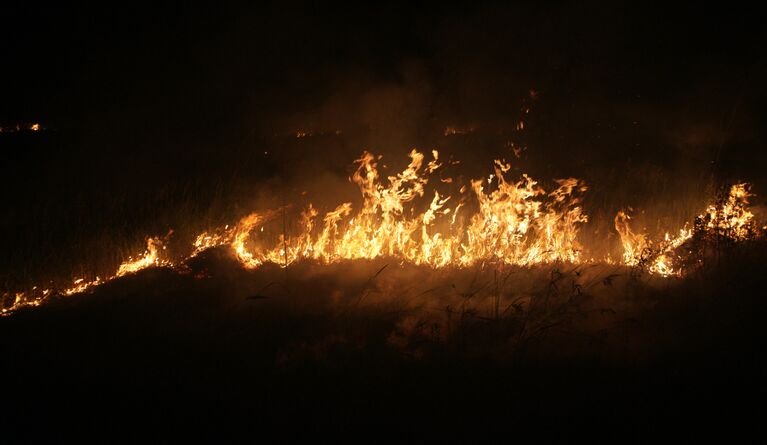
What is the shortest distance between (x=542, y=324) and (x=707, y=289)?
4.35 feet

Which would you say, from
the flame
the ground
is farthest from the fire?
the flame

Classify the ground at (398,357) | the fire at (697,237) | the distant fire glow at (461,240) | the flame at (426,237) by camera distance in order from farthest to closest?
the flame at (426,237) < the distant fire glow at (461,240) < the fire at (697,237) < the ground at (398,357)

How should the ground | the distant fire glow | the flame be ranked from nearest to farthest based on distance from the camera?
1. the ground
2. the distant fire glow
3. the flame

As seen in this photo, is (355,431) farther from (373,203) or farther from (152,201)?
(152,201)

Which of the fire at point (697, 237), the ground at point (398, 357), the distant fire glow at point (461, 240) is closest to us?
the ground at point (398, 357)

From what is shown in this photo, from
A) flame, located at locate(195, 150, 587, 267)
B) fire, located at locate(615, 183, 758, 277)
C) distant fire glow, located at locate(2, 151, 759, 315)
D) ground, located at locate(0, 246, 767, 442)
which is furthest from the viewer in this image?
flame, located at locate(195, 150, 587, 267)

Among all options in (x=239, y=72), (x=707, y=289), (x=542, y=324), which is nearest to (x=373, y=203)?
(x=542, y=324)

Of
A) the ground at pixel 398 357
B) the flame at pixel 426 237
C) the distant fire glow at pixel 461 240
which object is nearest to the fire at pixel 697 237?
the distant fire glow at pixel 461 240

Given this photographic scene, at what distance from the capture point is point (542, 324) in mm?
3715

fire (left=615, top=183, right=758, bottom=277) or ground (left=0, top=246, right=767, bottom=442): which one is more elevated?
fire (left=615, top=183, right=758, bottom=277)

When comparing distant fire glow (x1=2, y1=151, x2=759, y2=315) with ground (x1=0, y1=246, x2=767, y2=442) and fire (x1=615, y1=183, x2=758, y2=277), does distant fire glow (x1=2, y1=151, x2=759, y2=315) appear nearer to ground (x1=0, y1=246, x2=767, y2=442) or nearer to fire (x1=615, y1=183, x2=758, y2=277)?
fire (x1=615, y1=183, x2=758, y2=277)

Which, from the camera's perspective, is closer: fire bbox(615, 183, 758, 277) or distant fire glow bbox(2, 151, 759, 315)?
fire bbox(615, 183, 758, 277)

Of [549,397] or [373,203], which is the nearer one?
[549,397]

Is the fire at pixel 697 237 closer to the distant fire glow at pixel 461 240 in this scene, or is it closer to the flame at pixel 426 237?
the distant fire glow at pixel 461 240
